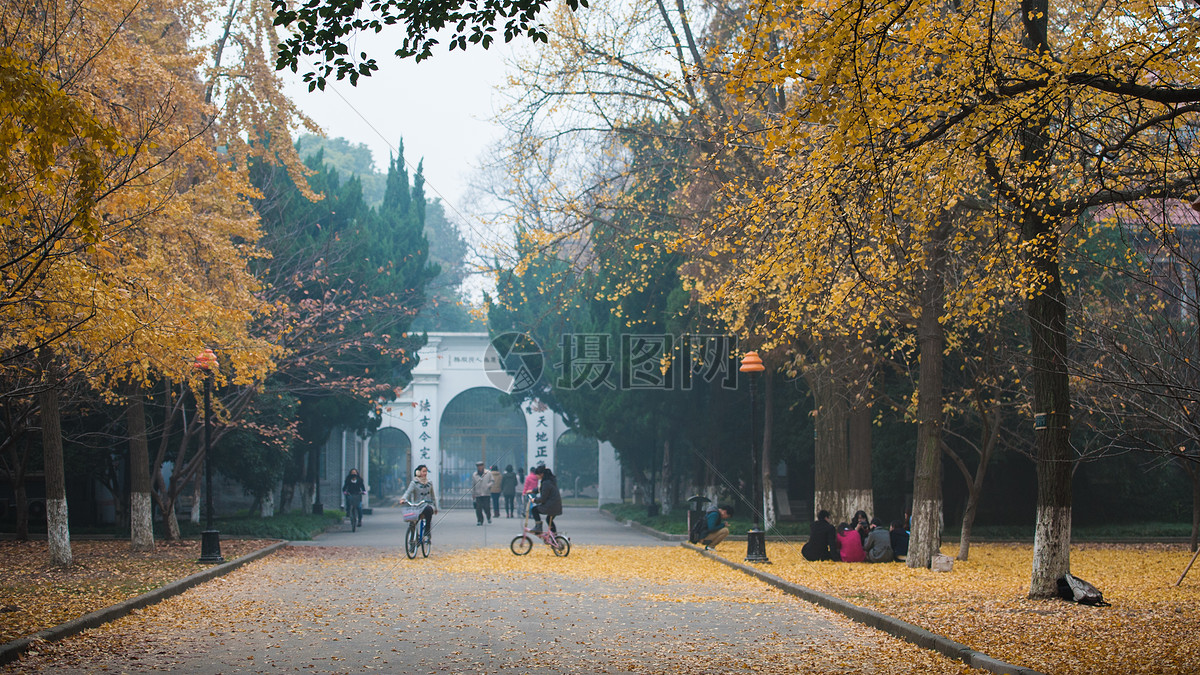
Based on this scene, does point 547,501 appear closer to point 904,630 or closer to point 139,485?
point 139,485

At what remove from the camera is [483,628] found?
9898 millimetres

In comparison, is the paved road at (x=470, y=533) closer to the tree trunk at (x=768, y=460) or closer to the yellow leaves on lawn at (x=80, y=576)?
the tree trunk at (x=768, y=460)

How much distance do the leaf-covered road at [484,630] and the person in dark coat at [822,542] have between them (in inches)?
81.3

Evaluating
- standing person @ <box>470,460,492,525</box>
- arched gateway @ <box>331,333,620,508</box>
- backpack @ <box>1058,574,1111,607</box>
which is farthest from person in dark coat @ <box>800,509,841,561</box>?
arched gateway @ <box>331,333,620,508</box>

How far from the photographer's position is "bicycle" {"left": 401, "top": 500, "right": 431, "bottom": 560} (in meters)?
18.7

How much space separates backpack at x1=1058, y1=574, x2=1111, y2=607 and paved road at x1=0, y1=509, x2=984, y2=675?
2291 mm

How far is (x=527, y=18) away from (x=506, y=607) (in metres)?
6.42

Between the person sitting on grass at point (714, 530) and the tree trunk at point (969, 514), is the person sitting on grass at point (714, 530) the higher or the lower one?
the lower one

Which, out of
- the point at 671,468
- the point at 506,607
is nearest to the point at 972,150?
the point at 506,607

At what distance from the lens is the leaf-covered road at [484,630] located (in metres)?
7.95

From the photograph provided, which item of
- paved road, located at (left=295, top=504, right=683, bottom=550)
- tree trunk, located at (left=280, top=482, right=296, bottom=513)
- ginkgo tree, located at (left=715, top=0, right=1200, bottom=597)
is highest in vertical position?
ginkgo tree, located at (left=715, top=0, right=1200, bottom=597)

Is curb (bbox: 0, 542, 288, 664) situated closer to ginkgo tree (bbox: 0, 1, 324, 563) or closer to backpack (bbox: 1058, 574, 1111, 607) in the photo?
ginkgo tree (bbox: 0, 1, 324, 563)

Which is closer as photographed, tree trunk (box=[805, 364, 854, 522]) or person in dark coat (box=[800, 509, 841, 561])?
person in dark coat (box=[800, 509, 841, 561])

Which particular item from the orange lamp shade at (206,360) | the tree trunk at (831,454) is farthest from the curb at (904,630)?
the orange lamp shade at (206,360)
